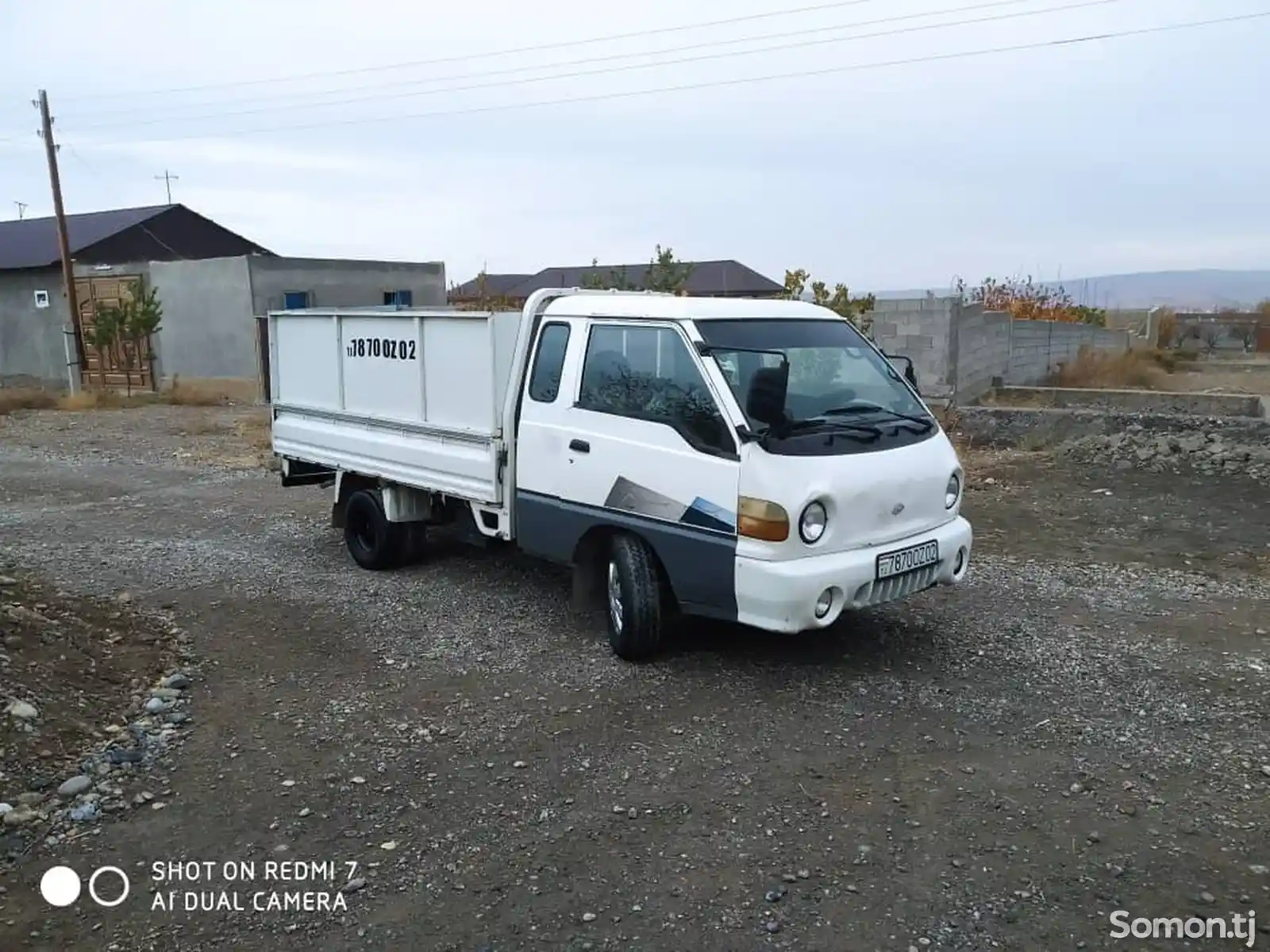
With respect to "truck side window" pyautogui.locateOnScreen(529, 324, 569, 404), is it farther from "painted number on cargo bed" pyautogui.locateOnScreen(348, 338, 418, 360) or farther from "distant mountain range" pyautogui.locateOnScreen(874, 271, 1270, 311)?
"distant mountain range" pyautogui.locateOnScreen(874, 271, 1270, 311)

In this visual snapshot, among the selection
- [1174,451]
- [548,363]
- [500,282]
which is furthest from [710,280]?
[548,363]

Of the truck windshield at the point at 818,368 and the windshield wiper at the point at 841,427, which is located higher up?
the truck windshield at the point at 818,368

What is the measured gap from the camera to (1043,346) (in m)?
19.8

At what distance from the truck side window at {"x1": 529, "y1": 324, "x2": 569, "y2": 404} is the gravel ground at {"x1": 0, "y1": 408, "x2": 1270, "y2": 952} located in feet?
4.81

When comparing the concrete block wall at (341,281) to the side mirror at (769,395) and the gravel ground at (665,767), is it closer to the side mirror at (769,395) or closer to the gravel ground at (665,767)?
the gravel ground at (665,767)

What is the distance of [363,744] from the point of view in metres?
4.74

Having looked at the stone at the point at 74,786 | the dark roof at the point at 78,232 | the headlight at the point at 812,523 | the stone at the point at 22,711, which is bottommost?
the stone at the point at 74,786

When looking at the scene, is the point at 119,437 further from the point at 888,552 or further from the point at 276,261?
the point at 888,552

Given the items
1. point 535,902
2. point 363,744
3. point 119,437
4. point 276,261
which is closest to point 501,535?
point 363,744

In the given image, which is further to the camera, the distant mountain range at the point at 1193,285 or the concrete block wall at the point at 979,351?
the distant mountain range at the point at 1193,285

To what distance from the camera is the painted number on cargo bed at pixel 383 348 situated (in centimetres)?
706

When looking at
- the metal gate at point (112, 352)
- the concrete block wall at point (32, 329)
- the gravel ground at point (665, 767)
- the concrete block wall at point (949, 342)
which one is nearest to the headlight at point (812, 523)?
the gravel ground at point (665, 767)

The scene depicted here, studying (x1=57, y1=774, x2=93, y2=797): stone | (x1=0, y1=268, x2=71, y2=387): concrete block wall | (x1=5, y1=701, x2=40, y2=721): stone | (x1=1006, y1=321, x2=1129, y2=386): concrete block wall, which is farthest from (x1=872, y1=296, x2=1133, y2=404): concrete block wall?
(x1=0, y1=268, x2=71, y2=387): concrete block wall

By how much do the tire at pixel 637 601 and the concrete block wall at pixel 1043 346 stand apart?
13.8m
